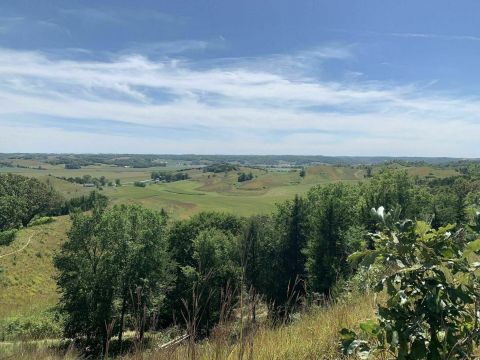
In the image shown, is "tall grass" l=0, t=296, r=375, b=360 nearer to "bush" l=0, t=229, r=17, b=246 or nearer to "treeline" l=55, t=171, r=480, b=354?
"treeline" l=55, t=171, r=480, b=354

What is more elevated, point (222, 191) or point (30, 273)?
point (222, 191)

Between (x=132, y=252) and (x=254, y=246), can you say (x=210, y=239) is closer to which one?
(x=254, y=246)

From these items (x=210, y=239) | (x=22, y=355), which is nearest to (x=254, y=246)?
(x=210, y=239)

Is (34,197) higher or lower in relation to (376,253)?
lower

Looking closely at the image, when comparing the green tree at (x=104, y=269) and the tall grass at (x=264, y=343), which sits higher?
the tall grass at (x=264, y=343)

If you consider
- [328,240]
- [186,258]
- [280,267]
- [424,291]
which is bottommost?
[186,258]

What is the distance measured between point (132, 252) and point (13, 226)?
59420 millimetres

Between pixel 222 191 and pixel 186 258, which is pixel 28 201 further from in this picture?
pixel 222 191

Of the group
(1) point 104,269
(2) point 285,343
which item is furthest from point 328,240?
(2) point 285,343

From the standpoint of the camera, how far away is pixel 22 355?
189 inches

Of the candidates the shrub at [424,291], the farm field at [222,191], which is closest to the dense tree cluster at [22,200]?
the farm field at [222,191]

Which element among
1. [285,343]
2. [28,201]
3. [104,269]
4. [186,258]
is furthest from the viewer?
[28,201]

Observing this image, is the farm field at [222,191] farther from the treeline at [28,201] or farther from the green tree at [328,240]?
the green tree at [328,240]

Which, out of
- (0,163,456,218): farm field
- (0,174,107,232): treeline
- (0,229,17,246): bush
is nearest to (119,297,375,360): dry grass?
(0,229,17,246): bush
